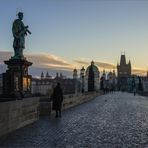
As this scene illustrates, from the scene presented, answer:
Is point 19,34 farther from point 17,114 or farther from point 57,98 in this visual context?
point 17,114

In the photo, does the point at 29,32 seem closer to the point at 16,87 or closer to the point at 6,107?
the point at 16,87

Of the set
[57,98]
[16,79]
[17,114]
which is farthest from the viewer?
[57,98]

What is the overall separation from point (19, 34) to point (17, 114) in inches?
419

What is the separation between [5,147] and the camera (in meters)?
12.7

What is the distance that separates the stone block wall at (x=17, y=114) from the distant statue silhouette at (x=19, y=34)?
5962 mm

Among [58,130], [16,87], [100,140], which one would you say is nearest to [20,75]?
[16,87]

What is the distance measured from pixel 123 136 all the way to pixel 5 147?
461 centimetres

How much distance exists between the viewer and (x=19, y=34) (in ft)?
90.0

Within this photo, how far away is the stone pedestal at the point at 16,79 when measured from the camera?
2439 centimetres

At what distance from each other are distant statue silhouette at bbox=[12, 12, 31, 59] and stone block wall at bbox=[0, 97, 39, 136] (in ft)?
19.6

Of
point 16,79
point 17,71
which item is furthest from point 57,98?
point 17,71

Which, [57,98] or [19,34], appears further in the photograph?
[19,34]

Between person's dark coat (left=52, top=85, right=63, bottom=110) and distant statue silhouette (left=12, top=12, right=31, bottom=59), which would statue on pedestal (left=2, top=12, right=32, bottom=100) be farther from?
person's dark coat (left=52, top=85, right=63, bottom=110)

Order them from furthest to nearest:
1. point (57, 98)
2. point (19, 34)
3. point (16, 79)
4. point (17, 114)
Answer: point (19, 34), point (57, 98), point (16, 79), point (17, 114)
